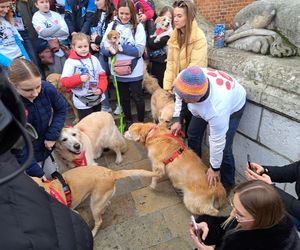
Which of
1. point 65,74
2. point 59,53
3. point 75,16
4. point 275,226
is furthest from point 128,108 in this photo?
point 275,226

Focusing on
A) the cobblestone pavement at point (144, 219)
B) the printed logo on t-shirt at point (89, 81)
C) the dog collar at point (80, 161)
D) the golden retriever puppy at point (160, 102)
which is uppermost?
the printed logo on t-shirt at point (89, 81)

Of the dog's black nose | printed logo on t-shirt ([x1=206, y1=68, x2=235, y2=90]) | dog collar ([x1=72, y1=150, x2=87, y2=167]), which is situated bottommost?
dog collar ([x1=72, y1=150, x2=87, y2=167])

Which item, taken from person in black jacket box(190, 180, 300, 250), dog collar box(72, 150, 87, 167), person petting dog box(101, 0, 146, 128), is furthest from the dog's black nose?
person in black jacket box(190, 180, 300, 250)

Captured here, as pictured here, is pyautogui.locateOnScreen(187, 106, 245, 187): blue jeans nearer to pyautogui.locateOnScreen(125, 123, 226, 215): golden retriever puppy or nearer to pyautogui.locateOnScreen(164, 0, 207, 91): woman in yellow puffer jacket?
pyautogui.locateOnScreen(125, 123, 226, 215): golden retriever puppy

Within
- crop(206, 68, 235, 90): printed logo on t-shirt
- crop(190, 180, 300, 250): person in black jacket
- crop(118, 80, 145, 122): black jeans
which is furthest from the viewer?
crop(118, 80, 145, 122): black jeans

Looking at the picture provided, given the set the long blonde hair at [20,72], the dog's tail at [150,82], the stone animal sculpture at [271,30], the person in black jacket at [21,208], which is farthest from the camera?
the dog's tail at [150,82]

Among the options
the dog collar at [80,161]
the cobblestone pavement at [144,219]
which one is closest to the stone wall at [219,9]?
the cobblestone pavement at [144,219]

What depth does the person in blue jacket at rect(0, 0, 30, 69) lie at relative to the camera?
3.95 meters

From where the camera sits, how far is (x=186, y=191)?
3184 mm

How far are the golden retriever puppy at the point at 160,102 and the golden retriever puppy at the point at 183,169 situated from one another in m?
0.45

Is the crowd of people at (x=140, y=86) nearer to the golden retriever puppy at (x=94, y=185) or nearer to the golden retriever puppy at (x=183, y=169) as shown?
the golden retriever puppy at (x=183, y=169)

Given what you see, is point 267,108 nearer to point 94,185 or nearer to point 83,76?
point 94,185

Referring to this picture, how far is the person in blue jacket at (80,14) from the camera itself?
5039 mm

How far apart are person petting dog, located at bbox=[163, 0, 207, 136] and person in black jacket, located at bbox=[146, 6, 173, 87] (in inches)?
40.9
